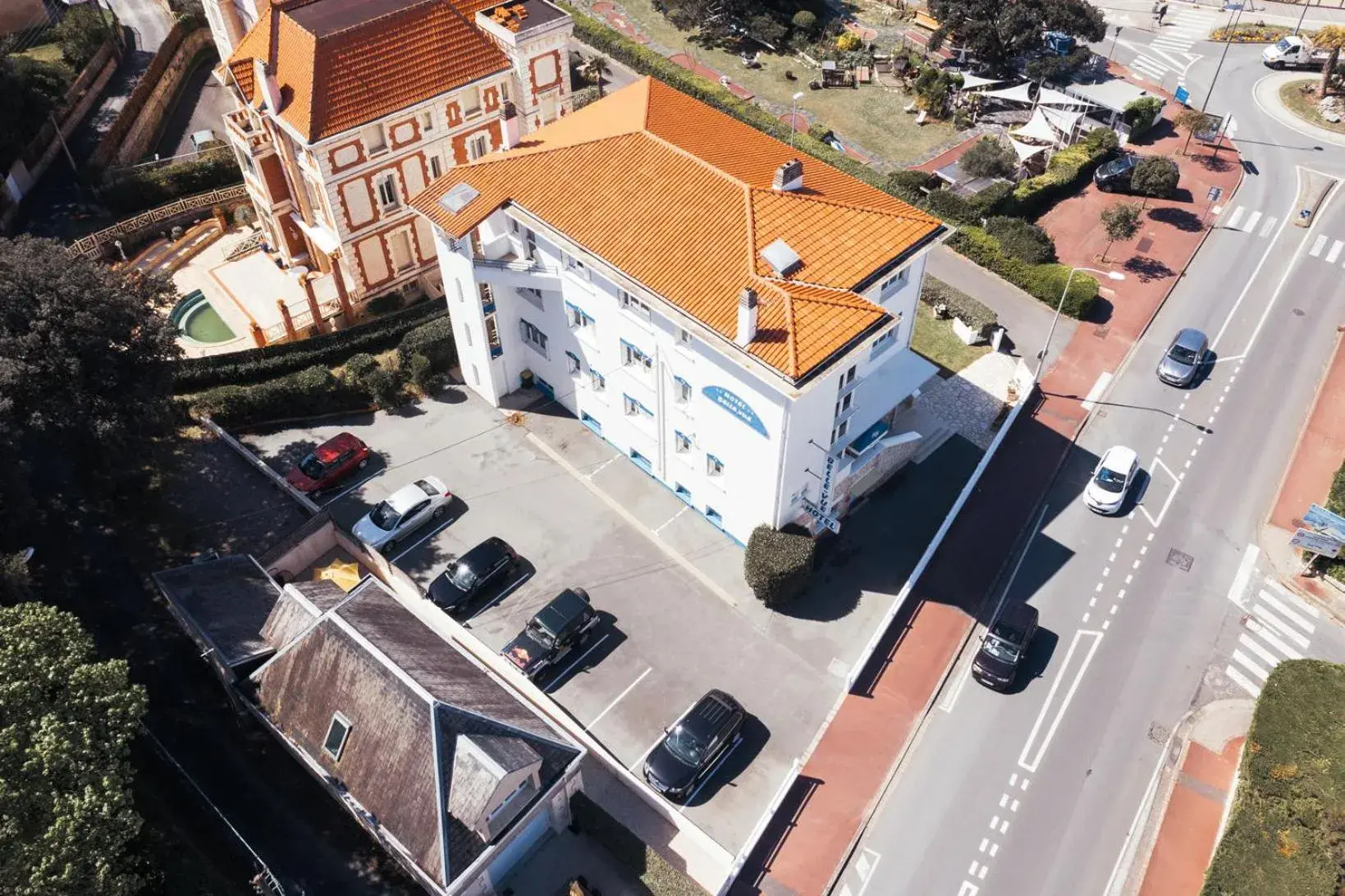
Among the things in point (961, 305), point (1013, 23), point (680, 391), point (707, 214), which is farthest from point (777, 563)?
point (1013, 23)

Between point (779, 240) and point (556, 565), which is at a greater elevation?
point (779, 240)

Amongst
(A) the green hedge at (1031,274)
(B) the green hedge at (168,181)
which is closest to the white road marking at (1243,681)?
(A) the green hedge at (1031,274)

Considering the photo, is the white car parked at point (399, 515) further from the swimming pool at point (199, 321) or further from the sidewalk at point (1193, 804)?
the sidewalk at point (1193, 804)

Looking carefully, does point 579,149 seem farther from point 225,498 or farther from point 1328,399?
point 1328,399

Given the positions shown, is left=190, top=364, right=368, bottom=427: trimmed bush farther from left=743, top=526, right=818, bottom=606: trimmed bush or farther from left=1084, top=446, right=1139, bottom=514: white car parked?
left=1084, top=446, right=1139, bottom=514: white car parked

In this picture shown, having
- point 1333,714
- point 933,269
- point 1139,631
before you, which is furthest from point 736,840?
point 933,269

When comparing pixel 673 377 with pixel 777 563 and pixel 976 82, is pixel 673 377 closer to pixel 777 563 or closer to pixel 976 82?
pixel 777 563
